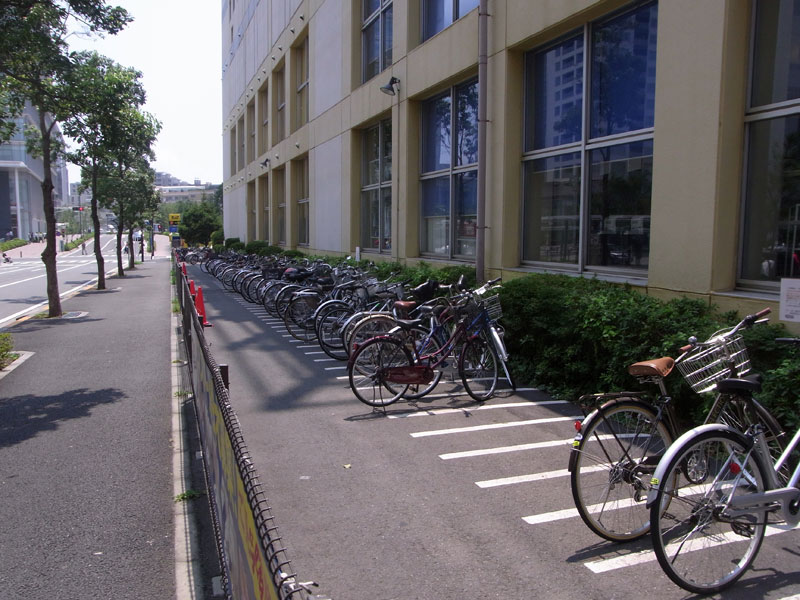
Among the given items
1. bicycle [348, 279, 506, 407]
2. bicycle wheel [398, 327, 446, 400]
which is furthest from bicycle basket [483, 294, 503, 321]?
bicycle wheel [398, 327, 446, 400]

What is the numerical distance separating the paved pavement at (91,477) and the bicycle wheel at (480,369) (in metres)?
2.97

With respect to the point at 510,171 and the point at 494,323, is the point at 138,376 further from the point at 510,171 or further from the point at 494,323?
the point at 510,171

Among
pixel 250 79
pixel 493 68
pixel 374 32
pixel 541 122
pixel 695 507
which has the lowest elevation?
pixel 695 507

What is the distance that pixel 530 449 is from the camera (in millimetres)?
5512

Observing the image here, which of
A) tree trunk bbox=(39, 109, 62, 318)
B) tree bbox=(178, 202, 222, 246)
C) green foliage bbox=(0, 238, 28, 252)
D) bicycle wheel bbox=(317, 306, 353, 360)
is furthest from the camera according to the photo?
tree bbox=(178, 202, 222, 246)

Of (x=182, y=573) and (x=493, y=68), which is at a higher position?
(x=493, y=68)

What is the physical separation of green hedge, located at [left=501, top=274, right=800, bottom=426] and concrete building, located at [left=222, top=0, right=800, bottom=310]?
0.61 m

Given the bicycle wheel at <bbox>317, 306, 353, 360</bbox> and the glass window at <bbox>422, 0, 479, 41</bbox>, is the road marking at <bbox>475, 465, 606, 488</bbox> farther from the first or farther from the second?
the glass window at <bbox>422, 0, 479, 41</bbox>

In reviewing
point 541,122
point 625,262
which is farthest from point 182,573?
point 541,122

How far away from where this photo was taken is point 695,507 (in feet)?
10.7

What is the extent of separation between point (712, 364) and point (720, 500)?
0.72 m

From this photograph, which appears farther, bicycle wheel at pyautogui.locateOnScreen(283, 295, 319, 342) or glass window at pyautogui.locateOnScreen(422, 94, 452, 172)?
glass window at pyautogui.locateOnScreen(422, 94, 452, 172)

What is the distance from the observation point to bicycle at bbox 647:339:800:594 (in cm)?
322

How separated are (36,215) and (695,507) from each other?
12863 centimetres
